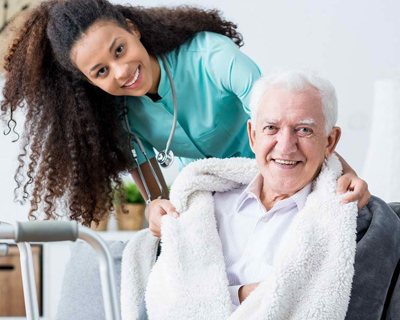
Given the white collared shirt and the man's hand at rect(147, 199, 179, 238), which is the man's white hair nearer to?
the white collared shirt

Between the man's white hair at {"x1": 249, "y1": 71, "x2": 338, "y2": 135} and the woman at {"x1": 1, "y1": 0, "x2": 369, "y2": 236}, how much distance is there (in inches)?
7.0

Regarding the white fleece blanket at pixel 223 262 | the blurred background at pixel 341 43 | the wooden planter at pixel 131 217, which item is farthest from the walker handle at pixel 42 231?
the wooden planter at pixel 131 217

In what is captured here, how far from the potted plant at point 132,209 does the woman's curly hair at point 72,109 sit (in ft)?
4.46

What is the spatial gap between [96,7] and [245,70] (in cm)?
43

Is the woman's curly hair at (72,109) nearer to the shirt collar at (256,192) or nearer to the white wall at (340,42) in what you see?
the shirt collar at (256,192)

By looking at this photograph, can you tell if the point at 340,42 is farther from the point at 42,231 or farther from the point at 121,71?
the point at 42,231

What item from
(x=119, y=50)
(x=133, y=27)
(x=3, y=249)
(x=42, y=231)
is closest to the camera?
(x=42, y=231)

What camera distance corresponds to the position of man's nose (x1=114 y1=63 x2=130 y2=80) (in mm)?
1592

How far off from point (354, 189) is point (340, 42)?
1.87 meters

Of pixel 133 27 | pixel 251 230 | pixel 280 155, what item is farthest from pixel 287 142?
pixel 133 27

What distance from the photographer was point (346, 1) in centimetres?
314

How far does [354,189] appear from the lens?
143 centimetres

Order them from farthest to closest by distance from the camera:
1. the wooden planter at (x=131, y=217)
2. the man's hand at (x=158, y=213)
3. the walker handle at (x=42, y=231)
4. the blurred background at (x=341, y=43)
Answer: the wooden planter at (x=131, y=217)
the blurred background at (x=341, y=43)
the man's hand at (x=158, y=213)
the walker handle at (x=42, y=231)

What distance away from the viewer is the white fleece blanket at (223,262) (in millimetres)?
1317
